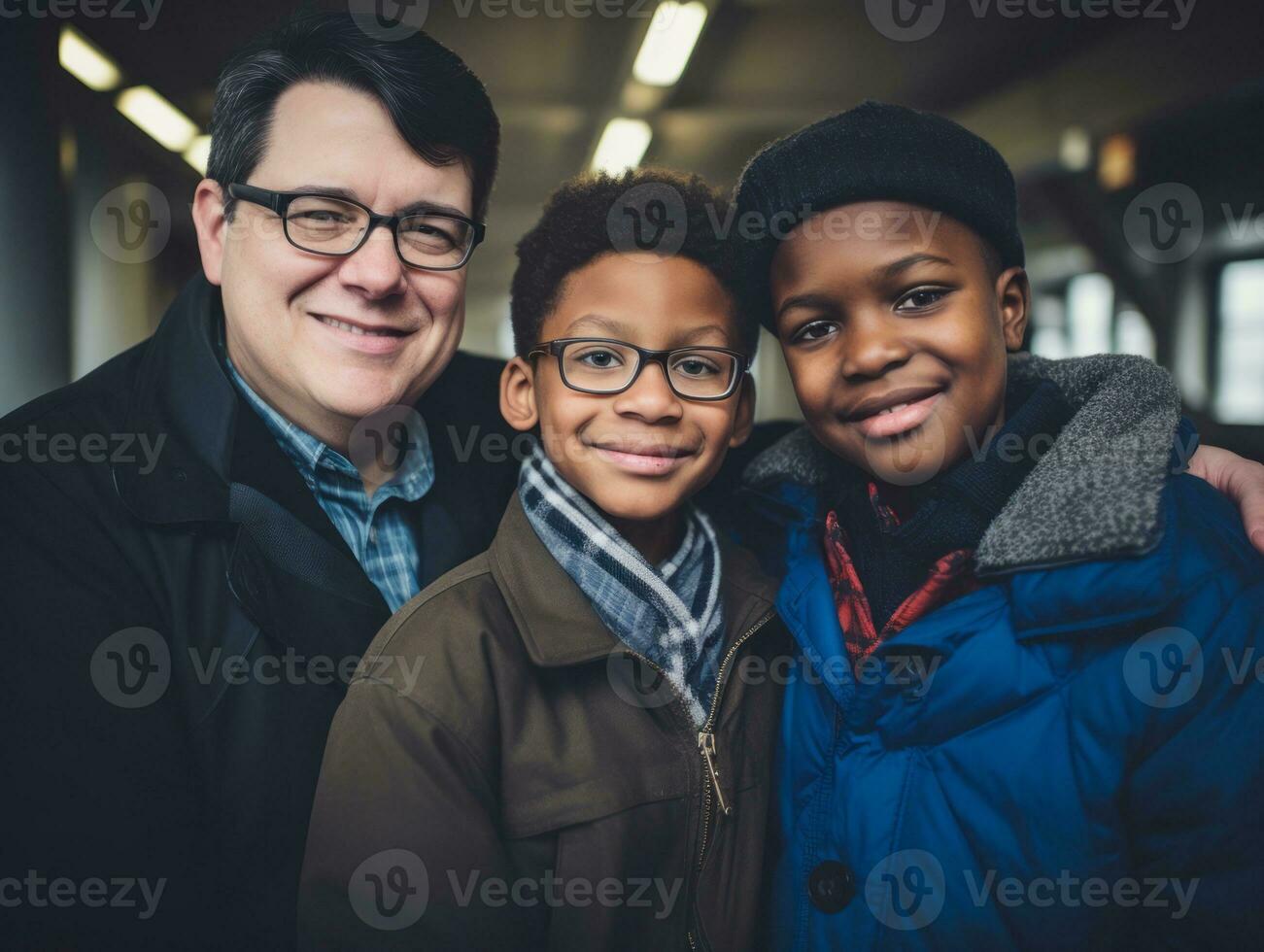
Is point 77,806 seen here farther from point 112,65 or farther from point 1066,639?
point 112,65

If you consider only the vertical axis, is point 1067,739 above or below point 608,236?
below

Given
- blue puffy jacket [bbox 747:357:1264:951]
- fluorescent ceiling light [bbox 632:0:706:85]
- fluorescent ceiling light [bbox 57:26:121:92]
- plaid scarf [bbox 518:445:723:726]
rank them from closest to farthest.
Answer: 1. blue puffy jacket [bbox 747:357:1264:951]
2. plaid scarf [bbox 518:445:723:726]
3. fluorescent ceiling light [bbox 57:26:121:92]
4. fluorescent ceiling light [bbox 632:0:706:85]

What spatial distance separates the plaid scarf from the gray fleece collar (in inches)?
14.9

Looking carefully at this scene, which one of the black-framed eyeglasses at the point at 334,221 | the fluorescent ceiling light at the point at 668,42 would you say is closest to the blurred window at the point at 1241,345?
the fluorescent ceiling light at the point at 668,42

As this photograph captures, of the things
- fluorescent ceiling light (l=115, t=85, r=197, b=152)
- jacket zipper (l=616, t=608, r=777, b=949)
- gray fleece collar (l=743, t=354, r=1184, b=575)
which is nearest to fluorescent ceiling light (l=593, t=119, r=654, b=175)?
fluorescent ceiling light (l=115, t=85, r=197, b=152)

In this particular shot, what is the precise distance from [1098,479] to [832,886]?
582 mm

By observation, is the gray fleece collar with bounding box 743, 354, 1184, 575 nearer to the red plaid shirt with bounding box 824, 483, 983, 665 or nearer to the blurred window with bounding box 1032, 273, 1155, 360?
the red plaid shirt with bounding box 824, 483, 983, 665

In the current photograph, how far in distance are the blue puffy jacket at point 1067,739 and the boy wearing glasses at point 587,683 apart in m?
0.14

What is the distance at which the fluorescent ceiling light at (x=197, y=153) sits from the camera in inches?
184

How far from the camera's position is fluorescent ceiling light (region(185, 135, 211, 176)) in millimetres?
4676

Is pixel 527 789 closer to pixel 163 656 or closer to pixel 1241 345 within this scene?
pixel 163 656

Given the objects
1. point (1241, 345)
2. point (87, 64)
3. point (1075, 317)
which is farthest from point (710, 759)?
point (1075, 317)

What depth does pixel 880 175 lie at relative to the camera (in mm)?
1091

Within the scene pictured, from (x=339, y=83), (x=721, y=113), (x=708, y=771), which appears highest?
(x=721, y=113)
